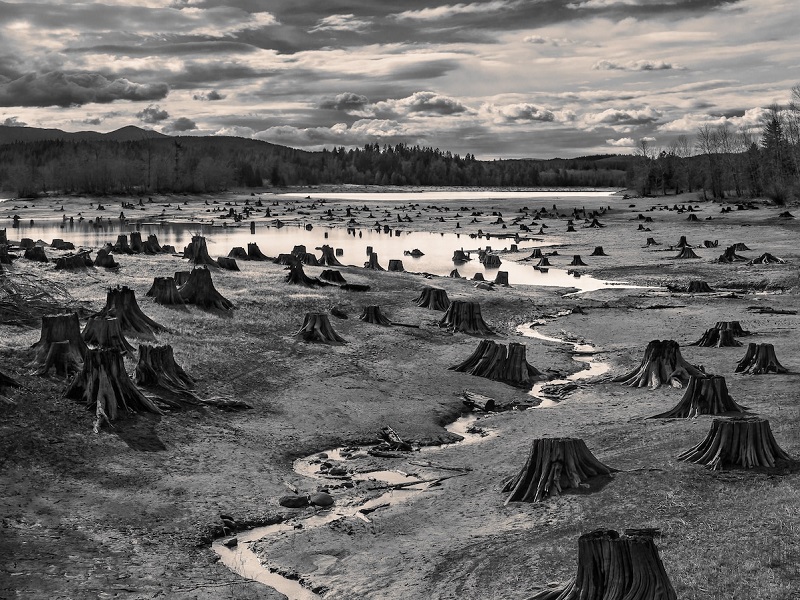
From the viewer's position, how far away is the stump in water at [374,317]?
2775 centimetres

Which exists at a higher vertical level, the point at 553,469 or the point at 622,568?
the point at 622,568

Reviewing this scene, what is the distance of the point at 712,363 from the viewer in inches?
907

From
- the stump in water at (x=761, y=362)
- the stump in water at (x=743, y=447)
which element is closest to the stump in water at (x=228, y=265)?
the stump in water at (x=761, y=362)

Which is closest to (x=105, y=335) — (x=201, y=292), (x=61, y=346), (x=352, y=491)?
(x=61, y=346)

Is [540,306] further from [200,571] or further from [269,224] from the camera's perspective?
[269,224]

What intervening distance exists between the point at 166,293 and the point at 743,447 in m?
18.1

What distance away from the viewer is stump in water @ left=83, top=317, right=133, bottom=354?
66.5 ft

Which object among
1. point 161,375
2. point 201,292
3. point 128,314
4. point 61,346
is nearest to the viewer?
point 61,346

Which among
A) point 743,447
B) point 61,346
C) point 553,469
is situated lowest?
point 553,469

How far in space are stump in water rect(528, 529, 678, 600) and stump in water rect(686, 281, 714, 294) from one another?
3180 cm

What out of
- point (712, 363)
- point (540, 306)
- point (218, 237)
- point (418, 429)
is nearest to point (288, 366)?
point (418, 429)

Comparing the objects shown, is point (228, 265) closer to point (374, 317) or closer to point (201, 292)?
point (201, 292)

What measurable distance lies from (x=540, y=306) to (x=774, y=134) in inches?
4032

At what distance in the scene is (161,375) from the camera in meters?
18.6
